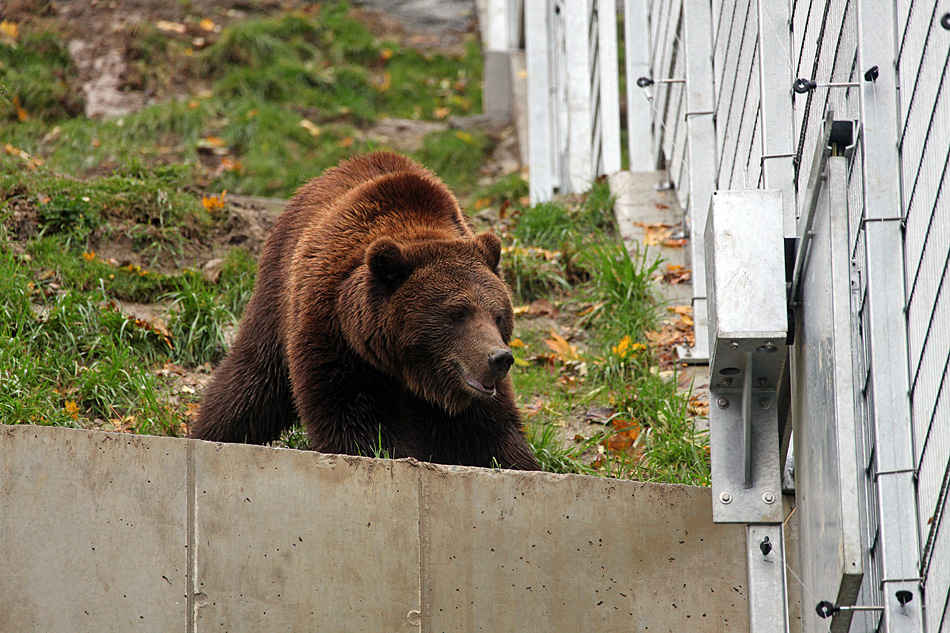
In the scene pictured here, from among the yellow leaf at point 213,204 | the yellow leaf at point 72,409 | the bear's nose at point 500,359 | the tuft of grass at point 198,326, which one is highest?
the bear's nose at point 500,359

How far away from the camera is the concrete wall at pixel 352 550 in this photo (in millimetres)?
4152

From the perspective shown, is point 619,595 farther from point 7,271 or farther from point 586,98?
point 586,98

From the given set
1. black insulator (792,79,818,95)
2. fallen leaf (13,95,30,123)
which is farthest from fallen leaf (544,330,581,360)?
fallen leaf (13,95,30,123)

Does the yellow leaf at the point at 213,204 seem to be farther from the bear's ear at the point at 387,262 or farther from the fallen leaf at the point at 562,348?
the bear's ear at the point at 387,262

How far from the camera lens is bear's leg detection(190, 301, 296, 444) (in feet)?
18.7

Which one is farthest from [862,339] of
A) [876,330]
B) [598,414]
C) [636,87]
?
[636,87]

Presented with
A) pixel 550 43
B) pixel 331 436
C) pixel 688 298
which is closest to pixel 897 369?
pixel 331 436

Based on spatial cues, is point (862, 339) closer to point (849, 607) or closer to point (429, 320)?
point (849, 607)

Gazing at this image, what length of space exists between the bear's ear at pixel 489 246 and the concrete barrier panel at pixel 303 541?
4.68ft

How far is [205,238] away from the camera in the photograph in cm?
855

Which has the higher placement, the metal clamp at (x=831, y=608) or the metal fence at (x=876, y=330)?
the metal fence at (x=876, y=330)

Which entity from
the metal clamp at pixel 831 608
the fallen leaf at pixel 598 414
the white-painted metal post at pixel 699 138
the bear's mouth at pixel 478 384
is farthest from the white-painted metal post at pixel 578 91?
the metal clamp at pixel 831 608

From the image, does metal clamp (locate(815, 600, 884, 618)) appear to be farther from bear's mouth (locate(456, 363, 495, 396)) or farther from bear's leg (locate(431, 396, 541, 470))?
bear's leg (locate(431, 396, 541, 470))

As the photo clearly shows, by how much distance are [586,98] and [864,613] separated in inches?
310
